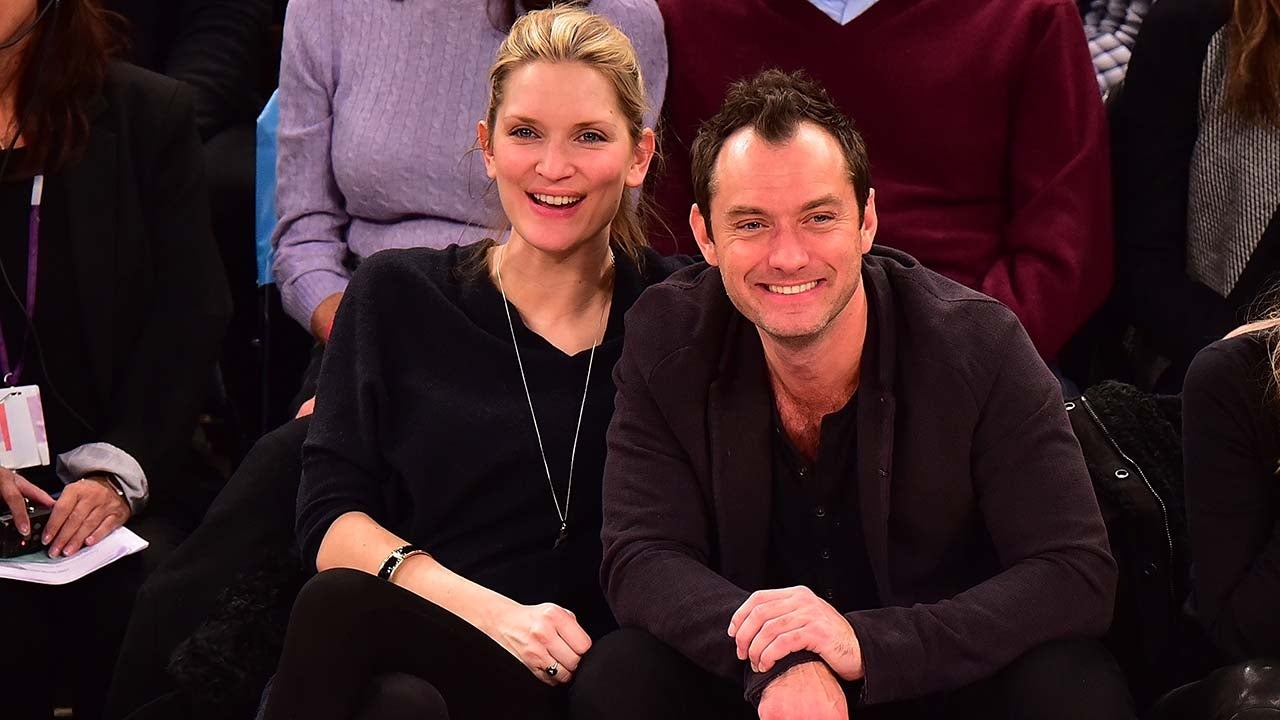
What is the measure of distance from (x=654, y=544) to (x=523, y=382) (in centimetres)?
38

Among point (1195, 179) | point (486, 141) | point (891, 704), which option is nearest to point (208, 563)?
point (486, 141)

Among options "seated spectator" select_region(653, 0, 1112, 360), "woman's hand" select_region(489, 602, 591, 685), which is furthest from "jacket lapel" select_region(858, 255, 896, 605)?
"seated spectator" select_region(653, 0, 1112, 360)

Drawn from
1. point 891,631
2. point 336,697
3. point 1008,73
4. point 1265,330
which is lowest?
point 336,697

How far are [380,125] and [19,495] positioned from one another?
85 cm

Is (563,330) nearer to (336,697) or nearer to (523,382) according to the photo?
(523,382)

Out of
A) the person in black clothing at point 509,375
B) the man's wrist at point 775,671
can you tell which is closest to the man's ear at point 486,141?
the person in black clothing at point 509,375

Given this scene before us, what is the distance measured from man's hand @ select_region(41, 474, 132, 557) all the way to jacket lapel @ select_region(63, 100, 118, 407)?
0.66 feet

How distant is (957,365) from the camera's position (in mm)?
2068

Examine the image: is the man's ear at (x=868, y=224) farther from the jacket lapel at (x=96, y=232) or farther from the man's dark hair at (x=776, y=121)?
the jacket lapel at (x=96, y=232)

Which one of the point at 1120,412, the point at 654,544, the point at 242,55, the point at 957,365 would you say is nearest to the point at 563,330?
the point at 654,544

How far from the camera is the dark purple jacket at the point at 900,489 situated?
1.96 m

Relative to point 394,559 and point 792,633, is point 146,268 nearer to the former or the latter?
point 394,559

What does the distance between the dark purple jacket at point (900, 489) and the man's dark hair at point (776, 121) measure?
142 millimetres

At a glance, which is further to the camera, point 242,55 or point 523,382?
point 242,55
